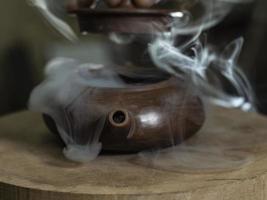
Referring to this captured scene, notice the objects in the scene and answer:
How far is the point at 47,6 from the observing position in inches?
30.3

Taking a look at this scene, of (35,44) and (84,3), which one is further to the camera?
(35,44)

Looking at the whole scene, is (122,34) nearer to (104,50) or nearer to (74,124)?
(74,124)

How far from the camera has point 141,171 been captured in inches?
24.0

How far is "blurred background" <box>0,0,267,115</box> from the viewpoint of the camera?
1333 millimetres

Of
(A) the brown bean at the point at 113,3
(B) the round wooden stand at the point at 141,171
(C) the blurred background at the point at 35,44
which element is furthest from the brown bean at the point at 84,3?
(C) the blurred background at the point at 35,44

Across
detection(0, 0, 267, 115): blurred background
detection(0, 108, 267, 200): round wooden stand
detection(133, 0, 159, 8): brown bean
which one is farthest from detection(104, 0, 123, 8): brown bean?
detection(0, 0, 267, 115): blurred background

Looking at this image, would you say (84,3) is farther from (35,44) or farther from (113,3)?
(35,44)

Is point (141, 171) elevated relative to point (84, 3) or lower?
lower

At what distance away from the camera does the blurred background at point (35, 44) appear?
1333 millimetres

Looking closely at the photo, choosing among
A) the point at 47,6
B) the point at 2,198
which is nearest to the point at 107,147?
the point at 2,198

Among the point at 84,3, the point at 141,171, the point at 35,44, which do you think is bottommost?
the point at 35,44

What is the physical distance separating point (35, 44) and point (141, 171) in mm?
851

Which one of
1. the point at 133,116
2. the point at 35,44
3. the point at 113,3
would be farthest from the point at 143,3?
the point at 35,44

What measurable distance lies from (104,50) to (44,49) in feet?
0.50
